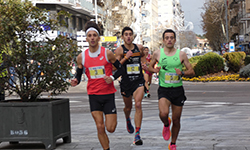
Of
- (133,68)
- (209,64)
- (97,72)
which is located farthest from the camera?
(209,64)

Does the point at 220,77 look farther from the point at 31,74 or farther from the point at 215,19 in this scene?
the point at 215,19

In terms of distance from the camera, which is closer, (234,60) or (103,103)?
(103,103)

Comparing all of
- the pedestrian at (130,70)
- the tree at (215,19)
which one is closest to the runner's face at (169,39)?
the pedestrian at (130,70)

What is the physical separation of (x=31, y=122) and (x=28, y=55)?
3.99 ft

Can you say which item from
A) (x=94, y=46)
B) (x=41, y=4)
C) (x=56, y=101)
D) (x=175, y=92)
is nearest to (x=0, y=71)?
(x=56, y=101)

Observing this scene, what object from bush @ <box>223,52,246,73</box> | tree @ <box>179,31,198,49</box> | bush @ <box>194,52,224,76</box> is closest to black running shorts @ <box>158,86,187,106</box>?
bush @ <box>194,52,224,76</box>

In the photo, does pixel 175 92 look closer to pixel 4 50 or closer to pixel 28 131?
pixel 28 131

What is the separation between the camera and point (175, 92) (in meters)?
7.16

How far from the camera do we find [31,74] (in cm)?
832

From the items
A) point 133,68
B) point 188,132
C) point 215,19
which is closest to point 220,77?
point 188,132

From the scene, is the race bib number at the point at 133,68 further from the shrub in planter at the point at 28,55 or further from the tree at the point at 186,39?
the tree at the point at 186,39

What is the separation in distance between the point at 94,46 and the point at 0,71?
89.3 inches

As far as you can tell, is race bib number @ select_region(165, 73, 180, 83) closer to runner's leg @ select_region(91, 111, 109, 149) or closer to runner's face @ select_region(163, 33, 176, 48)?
runner's face @ select_region(163, 33, 176, 48)

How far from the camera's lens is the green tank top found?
713 cm
